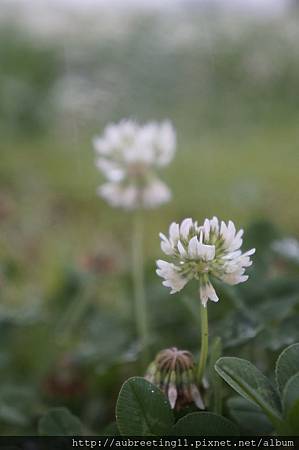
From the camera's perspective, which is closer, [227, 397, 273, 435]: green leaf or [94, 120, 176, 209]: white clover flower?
[227, 397, 273, 435]: green leaf

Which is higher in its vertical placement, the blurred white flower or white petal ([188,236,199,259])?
the blurred white flower

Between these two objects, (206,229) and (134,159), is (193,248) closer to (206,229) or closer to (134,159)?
(206,229)

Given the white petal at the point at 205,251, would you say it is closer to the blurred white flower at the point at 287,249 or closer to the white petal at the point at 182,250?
the white petal at the point at 182,250

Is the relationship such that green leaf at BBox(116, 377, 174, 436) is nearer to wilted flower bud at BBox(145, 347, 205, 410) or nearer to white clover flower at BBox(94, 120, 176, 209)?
wilted flower bud at BBox(145, 347, 205, 410)

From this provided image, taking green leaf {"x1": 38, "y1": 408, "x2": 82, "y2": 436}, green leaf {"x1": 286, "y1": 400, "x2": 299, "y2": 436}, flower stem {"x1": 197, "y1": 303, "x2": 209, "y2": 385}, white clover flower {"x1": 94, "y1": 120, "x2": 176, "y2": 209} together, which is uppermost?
white clover flower {"x1": 94, "y1": 120, "x2": 176, "y2": 209}

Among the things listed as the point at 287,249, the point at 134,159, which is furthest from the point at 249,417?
the point at 134,159

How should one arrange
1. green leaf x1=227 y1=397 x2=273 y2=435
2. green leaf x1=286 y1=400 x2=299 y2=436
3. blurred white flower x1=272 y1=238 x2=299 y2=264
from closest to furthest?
green leaf x1=286 y1=400 x2=299 y2=436
green leaf x1=227 y1=397 x2=273 y2=435
blurred white flower x1=272 y1=238 x2=299 y2=264

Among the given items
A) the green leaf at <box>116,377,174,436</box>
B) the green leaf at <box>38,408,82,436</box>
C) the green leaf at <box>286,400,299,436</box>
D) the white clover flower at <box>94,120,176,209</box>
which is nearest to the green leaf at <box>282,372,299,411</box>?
the green leaf at <box>286,400,299,436</box>
